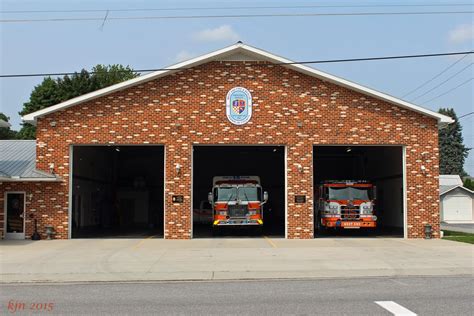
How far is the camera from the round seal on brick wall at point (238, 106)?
24.5 m

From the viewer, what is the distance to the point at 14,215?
79.6 feet

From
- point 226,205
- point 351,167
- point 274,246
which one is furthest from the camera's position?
point 351,167

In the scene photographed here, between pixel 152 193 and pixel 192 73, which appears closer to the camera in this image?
pixel 192 73

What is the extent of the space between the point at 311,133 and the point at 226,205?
16.0ft

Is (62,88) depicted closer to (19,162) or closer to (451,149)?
(19,162)

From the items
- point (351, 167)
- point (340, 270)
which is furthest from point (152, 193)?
point (340, 270)

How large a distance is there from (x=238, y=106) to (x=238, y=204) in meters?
4.33

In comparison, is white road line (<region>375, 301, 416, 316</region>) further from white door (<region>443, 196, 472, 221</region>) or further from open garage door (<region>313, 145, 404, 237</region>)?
white door (<region>443, 196, 472, 221</region>)

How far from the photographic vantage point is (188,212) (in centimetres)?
2416

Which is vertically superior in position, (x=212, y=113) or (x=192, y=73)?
(x=192, y=73)

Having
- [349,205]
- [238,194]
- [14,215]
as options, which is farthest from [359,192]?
[14,215]

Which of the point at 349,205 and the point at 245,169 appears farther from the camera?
the point at 245,169

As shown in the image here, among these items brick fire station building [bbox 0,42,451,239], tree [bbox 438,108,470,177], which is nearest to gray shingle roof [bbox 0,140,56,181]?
brick fire station building [bbox 0,42,451,239]

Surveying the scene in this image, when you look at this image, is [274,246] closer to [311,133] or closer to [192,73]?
[311,133]
